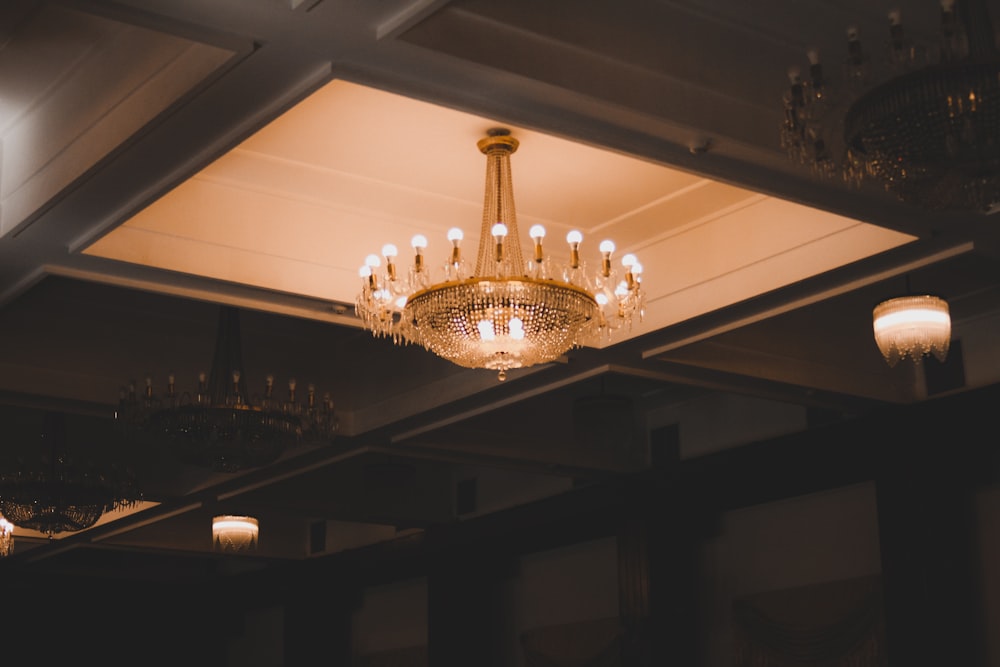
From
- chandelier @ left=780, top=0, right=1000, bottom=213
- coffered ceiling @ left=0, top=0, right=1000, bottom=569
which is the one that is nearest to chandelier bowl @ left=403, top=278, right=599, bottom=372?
coffered ceiling @ left=0, top=0, right=1000, bottom=569

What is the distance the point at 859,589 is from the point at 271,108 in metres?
6.97

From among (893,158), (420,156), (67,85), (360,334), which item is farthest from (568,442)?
(893,158)

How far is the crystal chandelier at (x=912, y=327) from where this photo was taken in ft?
25.4

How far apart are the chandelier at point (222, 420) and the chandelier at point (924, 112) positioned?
480 centimetres

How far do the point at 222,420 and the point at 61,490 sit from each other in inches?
123

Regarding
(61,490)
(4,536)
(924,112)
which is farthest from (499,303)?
(4,536)

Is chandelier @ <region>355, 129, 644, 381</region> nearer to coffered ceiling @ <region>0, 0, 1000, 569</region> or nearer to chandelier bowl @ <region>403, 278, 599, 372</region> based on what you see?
chandelier bowl @ <region>403, 278, 599, 372</region>

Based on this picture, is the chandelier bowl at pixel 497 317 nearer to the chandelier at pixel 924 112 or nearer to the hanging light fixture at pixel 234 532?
the chandelier at pixel 924 112

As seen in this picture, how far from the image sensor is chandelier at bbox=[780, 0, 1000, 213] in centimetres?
430

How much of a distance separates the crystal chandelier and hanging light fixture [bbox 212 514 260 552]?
27.1ft

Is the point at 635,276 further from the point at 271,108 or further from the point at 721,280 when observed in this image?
the point at 271,108

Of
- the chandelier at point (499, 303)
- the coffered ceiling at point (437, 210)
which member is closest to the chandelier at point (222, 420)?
the coffered ceiling at point (437, 210)

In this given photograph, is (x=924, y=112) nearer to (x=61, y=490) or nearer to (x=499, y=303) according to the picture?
(x=499, y=303)

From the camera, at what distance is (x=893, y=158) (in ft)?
14.8
